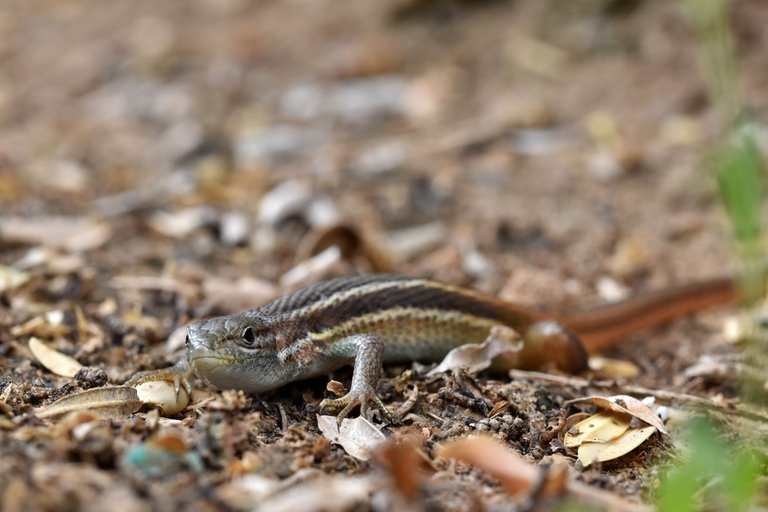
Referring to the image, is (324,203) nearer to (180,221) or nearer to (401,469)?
(180,221)

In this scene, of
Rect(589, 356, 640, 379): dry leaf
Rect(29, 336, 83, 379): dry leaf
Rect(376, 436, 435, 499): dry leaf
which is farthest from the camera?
Rect(589, 356, 640, 379): dry leaf

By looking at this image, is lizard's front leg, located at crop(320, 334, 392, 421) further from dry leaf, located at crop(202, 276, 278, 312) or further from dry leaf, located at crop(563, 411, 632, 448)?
→ dry leaf, located at crop(202, 276, 278, 312)

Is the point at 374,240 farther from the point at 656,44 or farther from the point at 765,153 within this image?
the point at 656,44

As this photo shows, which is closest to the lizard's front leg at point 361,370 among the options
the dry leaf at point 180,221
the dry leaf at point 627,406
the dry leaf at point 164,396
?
the dry leaf at point 164,396

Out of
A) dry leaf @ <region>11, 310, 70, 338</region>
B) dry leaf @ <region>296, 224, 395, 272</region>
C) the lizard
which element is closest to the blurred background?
dry leaf @ <region>296, 224, 395, 272</region>

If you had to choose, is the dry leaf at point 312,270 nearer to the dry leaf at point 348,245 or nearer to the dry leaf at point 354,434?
the dry leaf at point 348,245
